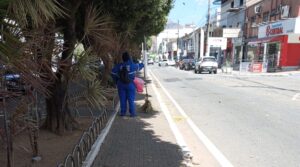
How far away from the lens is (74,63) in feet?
23.2

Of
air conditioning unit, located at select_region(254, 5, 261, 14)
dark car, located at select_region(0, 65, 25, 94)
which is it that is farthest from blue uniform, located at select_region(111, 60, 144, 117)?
air conditioning unit, located at select_region(254, 5, 261, 14)

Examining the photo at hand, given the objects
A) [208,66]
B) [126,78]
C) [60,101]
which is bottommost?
[208,66]

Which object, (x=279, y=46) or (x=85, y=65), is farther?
(x=279, y=46)

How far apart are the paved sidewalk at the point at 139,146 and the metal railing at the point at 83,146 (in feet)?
0.69

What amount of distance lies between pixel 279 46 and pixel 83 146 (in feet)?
116

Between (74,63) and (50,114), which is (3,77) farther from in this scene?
(50,114)

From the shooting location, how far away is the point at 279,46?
3853cm

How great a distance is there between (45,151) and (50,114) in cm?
142

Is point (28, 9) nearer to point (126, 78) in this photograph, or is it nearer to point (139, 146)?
point (139, 146)

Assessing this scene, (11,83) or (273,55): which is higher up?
(11,83)

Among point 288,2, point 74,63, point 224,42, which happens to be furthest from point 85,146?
point 224,42

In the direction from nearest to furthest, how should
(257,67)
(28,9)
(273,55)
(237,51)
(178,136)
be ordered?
1. (28,9)
2. (178,136)
3. (273,55)
4. (257,67)
5. (237,51)

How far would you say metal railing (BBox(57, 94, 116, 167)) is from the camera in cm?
505

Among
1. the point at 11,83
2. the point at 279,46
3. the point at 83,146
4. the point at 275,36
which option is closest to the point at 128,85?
the point at 83,146
